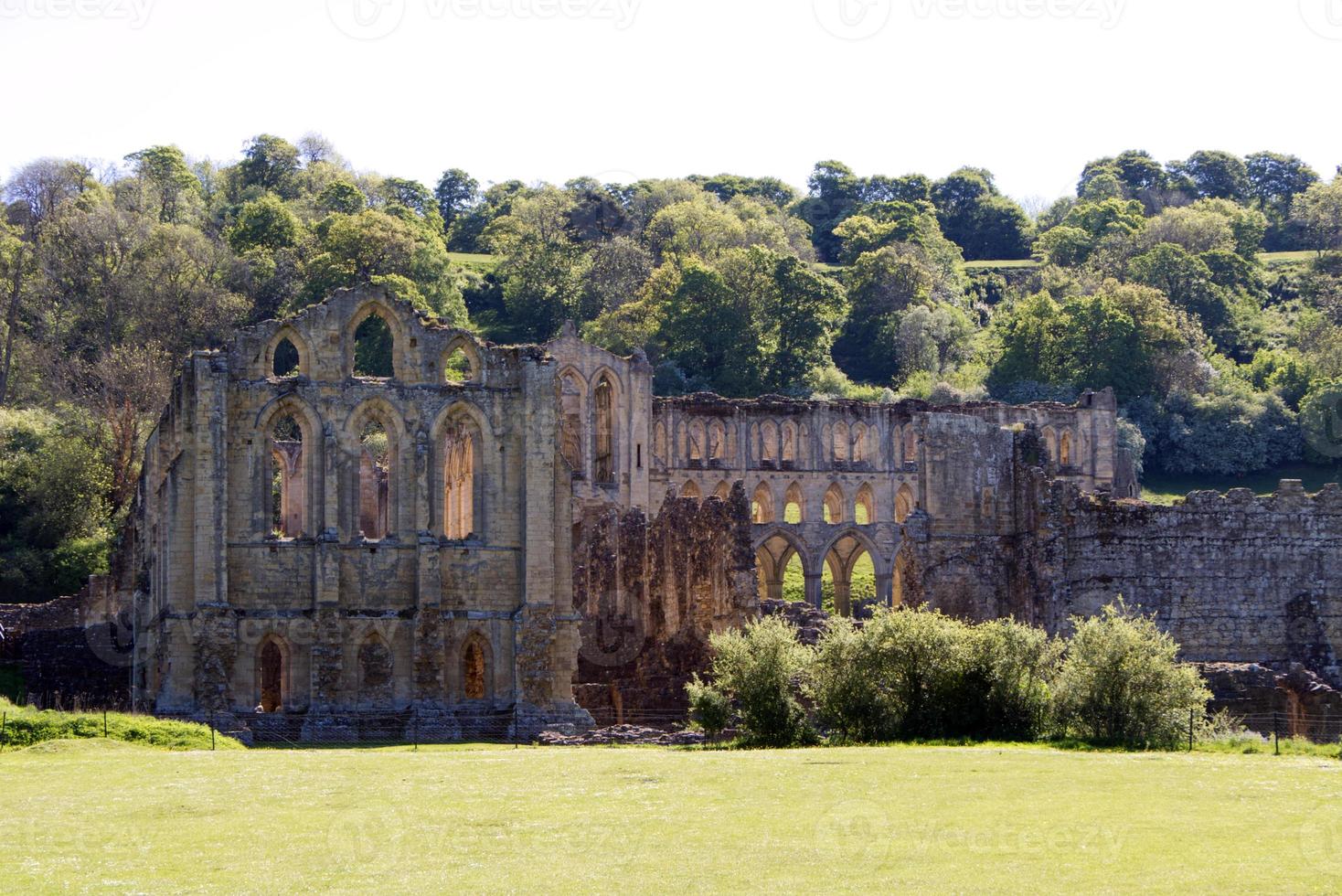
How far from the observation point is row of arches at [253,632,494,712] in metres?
67.4

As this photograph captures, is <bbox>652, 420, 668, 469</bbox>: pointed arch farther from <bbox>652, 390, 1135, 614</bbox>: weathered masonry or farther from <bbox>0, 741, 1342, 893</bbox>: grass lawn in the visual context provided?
<bbox>0, 741, 1342, 893</bbox>: grass lawn

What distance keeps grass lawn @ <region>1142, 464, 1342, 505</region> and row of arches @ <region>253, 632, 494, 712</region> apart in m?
52.6

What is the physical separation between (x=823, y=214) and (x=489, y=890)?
14653 centimetres

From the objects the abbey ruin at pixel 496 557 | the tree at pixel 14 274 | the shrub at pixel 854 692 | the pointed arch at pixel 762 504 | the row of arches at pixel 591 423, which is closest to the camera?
the shrub at pixel 854 692

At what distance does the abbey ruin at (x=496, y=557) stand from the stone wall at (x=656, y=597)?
0.09m

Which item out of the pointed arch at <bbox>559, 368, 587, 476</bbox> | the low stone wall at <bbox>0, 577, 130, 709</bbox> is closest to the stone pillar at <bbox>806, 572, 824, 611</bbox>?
the pointed arch at <bbox>559, 368, 587, 476</bbox>

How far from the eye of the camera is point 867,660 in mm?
56062

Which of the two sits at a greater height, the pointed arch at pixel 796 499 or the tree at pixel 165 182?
the tree at pixel 165 182

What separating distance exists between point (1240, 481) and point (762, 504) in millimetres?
26581

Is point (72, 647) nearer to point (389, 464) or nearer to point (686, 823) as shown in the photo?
point (389, 464)

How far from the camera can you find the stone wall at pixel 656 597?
6781 cm

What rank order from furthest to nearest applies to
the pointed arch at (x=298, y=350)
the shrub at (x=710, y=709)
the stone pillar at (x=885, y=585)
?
the stone pillar at (x=885, y=585) → the pointed arch at (x=298, y=350) → the shrub at (x=710, y=709)

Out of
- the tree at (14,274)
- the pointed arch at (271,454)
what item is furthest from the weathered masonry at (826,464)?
the tree at (14,274)

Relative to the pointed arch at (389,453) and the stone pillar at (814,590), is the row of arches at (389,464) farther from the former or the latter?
the stone pillar at (814,590)
